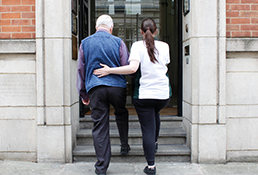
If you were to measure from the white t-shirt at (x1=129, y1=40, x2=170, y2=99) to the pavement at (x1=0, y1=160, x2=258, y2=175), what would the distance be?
1.07 metres

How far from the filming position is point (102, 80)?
130 inches

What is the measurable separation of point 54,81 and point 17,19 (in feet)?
3.42

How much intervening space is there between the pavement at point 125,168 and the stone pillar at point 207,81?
0.70ft

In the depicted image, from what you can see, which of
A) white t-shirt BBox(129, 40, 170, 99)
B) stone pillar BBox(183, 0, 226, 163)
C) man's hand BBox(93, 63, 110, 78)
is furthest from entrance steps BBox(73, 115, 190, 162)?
man's hand BBox(93, 63, 110, 78)

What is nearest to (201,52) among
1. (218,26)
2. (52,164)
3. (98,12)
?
(218,26)

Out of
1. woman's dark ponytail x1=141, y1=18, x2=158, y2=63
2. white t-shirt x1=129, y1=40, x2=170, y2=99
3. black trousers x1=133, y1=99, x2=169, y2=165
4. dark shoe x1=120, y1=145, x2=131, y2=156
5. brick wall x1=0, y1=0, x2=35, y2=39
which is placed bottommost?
dark shoe x1=120, y1=145, x2=131, y2=156

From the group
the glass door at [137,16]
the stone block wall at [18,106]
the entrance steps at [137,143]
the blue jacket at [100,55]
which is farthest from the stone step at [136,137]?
the glass door at [137,16]

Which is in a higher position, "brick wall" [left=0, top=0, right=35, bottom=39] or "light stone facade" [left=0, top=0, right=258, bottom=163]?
"brick wall" [left=0, top=0, right=35, bottom=39]

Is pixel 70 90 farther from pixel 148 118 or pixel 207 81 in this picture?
pixel 207 81

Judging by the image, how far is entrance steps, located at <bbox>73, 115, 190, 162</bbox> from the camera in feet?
13.2

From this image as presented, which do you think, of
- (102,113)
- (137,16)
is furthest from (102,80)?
(137,16)

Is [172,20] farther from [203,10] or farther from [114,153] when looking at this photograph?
[114,153]

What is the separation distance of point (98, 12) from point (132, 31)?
85cm

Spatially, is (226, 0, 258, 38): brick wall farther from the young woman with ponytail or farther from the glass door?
the glass door
